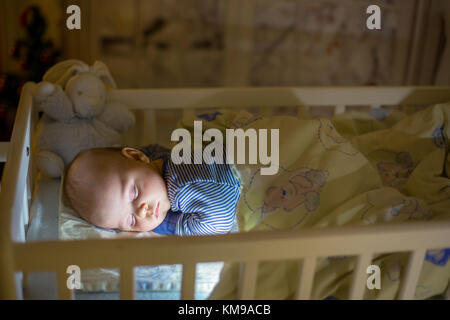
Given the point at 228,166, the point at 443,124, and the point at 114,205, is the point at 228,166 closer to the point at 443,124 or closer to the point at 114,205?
the point at 114,205

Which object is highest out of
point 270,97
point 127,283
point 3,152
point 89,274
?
point 270,97

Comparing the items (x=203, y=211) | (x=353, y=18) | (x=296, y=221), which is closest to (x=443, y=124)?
(x=296, y=221)

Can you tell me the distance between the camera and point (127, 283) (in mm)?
696

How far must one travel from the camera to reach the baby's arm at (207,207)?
996mm

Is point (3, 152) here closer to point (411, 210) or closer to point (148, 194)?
point (148, 194)

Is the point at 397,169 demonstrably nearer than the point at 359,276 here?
No

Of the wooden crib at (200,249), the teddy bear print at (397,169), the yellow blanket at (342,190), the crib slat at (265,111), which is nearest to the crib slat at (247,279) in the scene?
the wooden crib at (200,249)

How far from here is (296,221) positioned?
944mm

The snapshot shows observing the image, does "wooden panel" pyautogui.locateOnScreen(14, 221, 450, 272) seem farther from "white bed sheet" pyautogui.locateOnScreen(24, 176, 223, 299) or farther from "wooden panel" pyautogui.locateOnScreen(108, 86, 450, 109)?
"wooden panel" pyautogui.locateOnScreen(108, 86, 450, 109)

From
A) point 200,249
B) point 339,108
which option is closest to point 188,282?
point 200,249

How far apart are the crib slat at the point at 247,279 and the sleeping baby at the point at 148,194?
26 centimetres

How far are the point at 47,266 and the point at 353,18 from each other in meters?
1.97

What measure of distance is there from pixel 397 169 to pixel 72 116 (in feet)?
2.65
